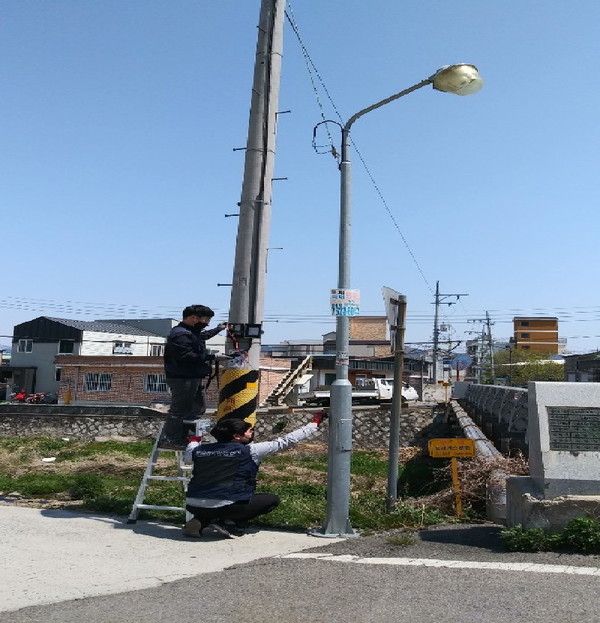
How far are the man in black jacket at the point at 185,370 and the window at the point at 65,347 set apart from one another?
5422 cm

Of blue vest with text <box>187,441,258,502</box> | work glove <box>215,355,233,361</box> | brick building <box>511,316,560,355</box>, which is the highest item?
brick building <box>511,316,560,355</box>

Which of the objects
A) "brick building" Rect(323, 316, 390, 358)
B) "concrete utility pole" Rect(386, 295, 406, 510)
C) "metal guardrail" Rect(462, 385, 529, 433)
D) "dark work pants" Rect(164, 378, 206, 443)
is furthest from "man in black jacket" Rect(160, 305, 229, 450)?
"brick building" Rect(323, 316, 390, 358)

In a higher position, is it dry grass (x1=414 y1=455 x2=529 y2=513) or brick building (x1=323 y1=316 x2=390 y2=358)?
brick building (x1=323 y1=316 x2=390 y2=358)

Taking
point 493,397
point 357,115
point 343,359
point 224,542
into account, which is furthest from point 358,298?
point 493,397

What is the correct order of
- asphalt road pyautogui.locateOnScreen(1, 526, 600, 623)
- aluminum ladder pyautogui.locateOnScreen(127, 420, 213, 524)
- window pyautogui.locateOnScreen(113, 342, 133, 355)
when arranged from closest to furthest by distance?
asphalt road pyautogui.locateOnScreen(1, 526, 600, 623) < aluminum ladder pyautogui.locateOnScreen(127, 420, 213, 524) < window pyautogui.locateOnScreen(113, 342, 133, 355)

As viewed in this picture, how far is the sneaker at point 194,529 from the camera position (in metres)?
6.39

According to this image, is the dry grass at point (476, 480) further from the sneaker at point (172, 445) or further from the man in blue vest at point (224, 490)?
the sneaker at point (172, 445)

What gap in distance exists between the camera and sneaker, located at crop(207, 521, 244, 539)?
6457 mm

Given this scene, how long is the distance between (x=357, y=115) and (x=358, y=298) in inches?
88.1

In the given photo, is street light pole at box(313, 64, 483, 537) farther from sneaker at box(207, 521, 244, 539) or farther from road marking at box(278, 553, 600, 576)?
road marking at box(278, 553, 600, 576)

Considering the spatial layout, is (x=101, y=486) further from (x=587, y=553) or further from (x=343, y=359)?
(x=587, y=553)

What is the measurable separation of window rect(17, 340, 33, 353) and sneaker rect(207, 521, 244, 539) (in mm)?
59368

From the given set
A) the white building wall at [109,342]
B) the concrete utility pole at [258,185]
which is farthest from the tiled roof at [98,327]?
the concrete utility pole at [258,185]

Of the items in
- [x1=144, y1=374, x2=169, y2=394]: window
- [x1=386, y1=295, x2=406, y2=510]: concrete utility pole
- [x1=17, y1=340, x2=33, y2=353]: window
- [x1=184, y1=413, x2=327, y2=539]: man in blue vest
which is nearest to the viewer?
[x1=184, y1=413, x2=327, y2=539]: man in blue vest
